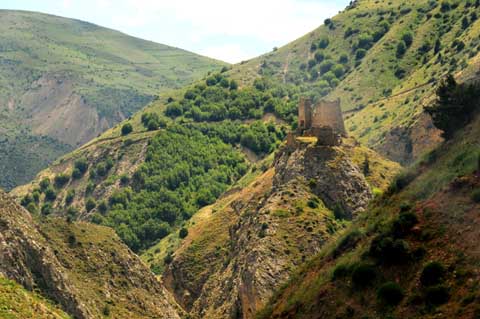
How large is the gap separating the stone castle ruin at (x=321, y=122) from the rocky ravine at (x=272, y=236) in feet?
7.03

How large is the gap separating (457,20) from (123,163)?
7379 cm

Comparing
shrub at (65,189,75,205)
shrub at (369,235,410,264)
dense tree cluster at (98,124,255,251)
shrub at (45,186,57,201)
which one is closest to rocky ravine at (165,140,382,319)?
shrub at (369,235,410,264)

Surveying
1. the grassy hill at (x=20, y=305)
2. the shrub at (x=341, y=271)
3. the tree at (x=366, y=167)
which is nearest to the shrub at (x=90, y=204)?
the tree at (x=366, y=167)

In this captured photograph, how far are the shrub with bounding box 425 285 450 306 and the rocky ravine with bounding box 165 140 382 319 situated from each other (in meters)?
31.8

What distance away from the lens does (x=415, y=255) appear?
52.9 meters

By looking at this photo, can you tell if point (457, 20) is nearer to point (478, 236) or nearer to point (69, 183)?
point (69, 183)

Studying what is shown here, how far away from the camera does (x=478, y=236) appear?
49.5 meters

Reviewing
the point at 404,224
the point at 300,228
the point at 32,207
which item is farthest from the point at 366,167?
the point at 32,207

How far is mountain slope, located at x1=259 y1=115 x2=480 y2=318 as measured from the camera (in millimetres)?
48875

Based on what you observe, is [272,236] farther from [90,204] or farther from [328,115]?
[90,204]

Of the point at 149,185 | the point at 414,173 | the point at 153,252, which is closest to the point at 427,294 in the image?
the point at 414,173

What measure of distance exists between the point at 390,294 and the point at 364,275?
359 centimetres

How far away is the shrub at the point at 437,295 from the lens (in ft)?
158

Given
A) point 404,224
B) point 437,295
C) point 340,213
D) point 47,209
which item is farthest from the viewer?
point 47,209
